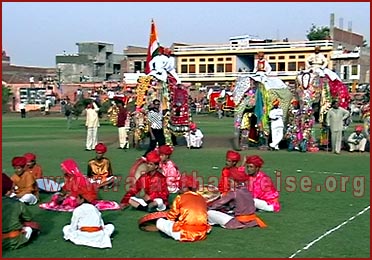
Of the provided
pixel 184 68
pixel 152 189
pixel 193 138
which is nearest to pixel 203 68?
pixel 184 68

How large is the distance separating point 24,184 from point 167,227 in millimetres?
3124

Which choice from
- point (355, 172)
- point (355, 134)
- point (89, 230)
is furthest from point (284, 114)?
point (89, 230)

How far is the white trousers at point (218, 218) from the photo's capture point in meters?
8.07

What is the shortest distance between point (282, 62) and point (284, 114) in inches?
1463

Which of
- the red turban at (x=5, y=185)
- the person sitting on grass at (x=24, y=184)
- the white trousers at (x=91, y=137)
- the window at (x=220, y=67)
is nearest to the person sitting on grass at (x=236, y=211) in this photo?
the red turban at (x=5, y=185)

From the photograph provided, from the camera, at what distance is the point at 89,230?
7.19m

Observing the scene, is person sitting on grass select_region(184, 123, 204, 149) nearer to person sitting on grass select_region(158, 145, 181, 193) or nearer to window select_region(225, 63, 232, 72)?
person sitting on grass select_region(158, 145, 181, 193)

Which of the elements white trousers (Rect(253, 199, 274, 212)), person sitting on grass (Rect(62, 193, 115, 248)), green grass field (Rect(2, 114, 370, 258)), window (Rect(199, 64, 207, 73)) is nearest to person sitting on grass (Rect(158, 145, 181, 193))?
green grass field (Rect(2, 114, 370, 258))

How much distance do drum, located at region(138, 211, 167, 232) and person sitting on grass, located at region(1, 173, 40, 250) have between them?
1409mm

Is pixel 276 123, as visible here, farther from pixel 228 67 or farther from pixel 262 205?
pixel 228 67

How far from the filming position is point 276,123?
59.0ft

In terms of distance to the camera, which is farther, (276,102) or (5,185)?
(276,102)

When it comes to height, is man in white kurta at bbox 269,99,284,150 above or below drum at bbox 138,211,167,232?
above

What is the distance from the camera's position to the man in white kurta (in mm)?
17875
